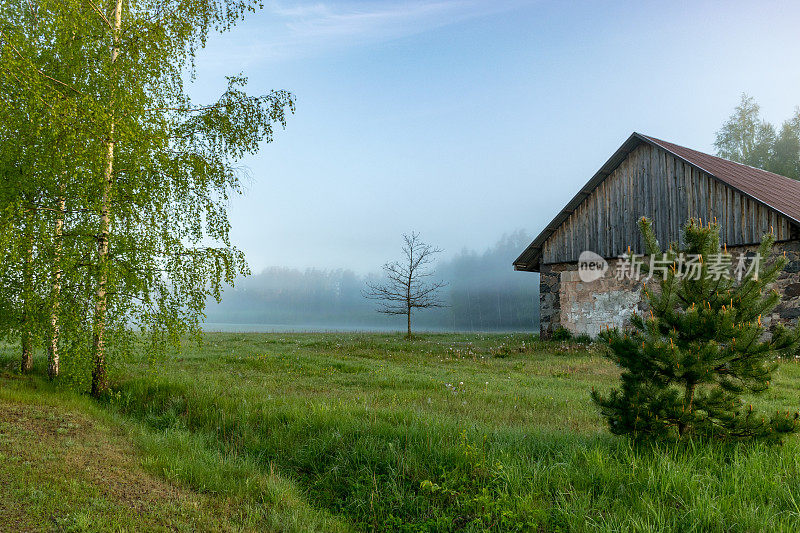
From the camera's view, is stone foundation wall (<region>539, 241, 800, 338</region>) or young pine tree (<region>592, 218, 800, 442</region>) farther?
stone foundation wall (<region>539, 241, 800, 338</region>)

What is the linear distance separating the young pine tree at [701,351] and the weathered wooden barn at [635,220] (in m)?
12.3

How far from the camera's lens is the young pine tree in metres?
5.13

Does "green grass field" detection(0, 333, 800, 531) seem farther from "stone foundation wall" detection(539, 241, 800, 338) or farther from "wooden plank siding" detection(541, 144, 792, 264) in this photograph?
"stone foundation wall" detection(539, 241, 800, 338)

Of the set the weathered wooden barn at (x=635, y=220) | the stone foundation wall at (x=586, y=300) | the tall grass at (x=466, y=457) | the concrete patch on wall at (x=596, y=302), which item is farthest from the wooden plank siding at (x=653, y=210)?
the tall grass at (x=466, y=457)

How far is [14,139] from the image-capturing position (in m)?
9.49

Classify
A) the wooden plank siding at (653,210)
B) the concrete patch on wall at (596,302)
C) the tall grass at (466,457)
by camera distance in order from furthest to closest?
the concrete patch on wall at (596,302) → the wooden plank siding at (653,210) → the tall grass at (466,457)

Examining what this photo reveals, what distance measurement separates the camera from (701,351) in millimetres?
5113

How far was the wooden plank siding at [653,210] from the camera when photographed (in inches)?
645

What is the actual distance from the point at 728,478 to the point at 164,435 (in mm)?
7288

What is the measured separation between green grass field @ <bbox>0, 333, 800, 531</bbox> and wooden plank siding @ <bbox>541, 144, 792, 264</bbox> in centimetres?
954

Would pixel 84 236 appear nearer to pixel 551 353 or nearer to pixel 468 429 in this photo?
pixel 468 429

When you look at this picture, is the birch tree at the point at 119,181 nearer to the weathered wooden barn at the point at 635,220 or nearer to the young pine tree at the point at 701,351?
the young pine tree at the point at 701,351

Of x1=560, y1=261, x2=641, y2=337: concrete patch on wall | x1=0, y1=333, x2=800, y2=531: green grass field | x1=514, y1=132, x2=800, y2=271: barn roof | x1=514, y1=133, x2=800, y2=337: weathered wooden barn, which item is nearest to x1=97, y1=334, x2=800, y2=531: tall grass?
x1=0, y1=333, x2=800, y2=531: green grass field

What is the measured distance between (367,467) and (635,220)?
17.7 meters
